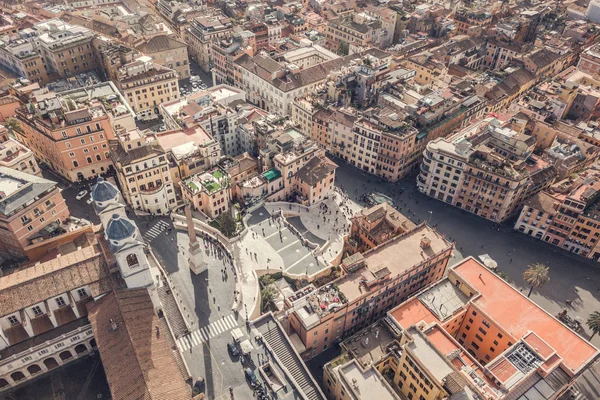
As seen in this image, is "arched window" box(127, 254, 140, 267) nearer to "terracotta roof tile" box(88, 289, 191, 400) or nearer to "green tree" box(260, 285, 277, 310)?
"terracotta roof tile" box(88, 289, 191, 400)

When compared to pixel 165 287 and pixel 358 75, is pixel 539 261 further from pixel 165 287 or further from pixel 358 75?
pixel 165 287

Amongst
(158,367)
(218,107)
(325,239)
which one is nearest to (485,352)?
(325,239)

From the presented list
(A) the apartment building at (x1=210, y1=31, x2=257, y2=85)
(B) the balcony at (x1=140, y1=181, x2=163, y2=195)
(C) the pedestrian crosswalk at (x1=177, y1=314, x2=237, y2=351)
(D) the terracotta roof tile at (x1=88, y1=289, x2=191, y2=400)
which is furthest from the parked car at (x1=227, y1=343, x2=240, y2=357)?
(A) the apartment building at (x1=210, y1=31, x2=257, y2=85)

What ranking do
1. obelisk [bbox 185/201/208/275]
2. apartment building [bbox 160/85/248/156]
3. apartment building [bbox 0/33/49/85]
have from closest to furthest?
obelisk [bbox 185/201/208/275]
apartment building [bbox 160/85/248/156]
apartment building [bbox 0/33/49/85]

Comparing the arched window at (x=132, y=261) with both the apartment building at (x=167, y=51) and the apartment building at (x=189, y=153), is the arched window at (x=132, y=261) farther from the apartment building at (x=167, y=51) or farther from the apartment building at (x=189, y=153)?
the apartment building at (x=167, y=51)

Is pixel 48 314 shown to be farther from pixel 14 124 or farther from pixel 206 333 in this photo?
pixel 14 124

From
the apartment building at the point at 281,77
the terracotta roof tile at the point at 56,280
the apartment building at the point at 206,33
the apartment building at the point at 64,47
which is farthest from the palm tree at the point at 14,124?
the apartment building at the point at 206,33
